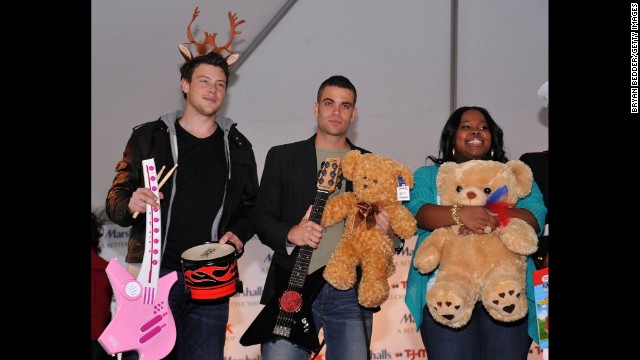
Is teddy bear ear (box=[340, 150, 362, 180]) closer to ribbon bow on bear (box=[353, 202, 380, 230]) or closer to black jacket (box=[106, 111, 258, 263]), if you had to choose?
ribbon bow on bear (box=[353, 202, 380, 230])

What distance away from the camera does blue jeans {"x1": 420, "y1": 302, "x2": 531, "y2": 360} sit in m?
2.36

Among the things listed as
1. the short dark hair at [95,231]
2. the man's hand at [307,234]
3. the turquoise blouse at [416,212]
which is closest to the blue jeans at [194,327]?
the man's hand at [307,234]

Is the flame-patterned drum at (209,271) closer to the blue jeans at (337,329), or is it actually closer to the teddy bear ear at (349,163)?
the blue jeans at (337,329)

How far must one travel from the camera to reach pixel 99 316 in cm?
331

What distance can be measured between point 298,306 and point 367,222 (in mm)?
421

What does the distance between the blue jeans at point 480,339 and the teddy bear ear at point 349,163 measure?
65cm

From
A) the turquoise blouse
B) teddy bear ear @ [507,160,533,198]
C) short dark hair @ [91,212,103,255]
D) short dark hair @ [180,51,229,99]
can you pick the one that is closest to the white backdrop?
short dark hair @ [91,212,103,255]

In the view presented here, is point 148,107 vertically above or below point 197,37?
below

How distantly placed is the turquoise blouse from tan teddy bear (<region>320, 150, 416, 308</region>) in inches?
2.9

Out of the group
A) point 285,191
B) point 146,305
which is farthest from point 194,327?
point 285,191
